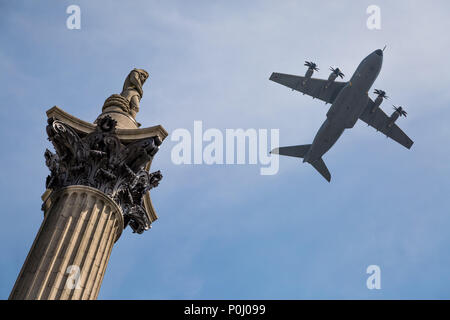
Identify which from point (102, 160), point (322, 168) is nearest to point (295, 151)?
point (322, 168)

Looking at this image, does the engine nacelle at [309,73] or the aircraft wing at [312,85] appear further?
the aircraft wing at [312,85]

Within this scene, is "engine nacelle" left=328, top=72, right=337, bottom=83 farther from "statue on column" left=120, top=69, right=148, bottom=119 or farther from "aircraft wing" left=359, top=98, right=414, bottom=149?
"statue on column" left=120, top=69, right=148, bottom=119

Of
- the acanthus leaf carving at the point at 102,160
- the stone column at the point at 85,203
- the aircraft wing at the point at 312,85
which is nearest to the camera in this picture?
the stone column at the point at 85,203

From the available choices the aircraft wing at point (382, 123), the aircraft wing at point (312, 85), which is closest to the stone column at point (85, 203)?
the aircraft wing at point (312, 85)

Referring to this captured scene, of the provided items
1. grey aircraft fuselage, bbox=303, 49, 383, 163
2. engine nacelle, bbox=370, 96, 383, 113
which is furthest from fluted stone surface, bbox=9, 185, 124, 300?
engine nacelle, bbox=370, 96, 383, 113

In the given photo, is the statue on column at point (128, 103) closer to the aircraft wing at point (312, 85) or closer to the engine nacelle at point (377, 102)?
the aircraft wing at point (312, 85)
